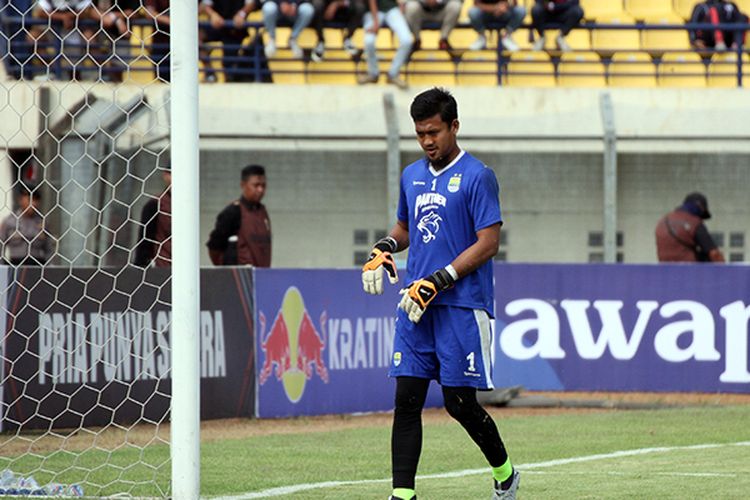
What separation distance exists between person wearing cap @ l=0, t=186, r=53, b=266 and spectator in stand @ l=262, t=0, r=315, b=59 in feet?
14.5

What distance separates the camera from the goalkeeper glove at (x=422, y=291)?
6.07 m

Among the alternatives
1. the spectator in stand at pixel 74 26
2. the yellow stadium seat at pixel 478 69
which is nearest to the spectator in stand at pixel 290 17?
the spectator in stand at pixel 74 26

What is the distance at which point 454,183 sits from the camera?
6.29m

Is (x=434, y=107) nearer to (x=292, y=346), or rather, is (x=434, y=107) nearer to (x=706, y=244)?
(x=292, y=346)

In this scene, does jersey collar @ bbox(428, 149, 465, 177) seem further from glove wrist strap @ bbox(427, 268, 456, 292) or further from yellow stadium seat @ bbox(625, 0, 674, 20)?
yellow stadium seat @ bbox(625, 0, 674, 20)

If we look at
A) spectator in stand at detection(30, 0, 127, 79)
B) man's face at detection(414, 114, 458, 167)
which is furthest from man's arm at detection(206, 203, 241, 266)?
man's face at detection(414, 114, 458, 167)

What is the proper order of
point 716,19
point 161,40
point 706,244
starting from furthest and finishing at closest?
1. point 716,19
2. point 161,40
3. point 706,244

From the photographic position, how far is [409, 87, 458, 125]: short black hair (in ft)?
20.4

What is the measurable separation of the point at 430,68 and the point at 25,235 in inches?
283

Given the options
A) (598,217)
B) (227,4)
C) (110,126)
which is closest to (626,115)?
(598,217)

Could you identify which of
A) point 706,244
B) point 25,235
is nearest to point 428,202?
point 25,235

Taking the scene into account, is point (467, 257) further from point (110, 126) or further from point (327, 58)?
point (327, 58)

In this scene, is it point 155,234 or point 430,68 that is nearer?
point 155,234

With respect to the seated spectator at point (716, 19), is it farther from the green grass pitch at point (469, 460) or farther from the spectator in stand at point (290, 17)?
the green grass pitch at point (469, 460)
